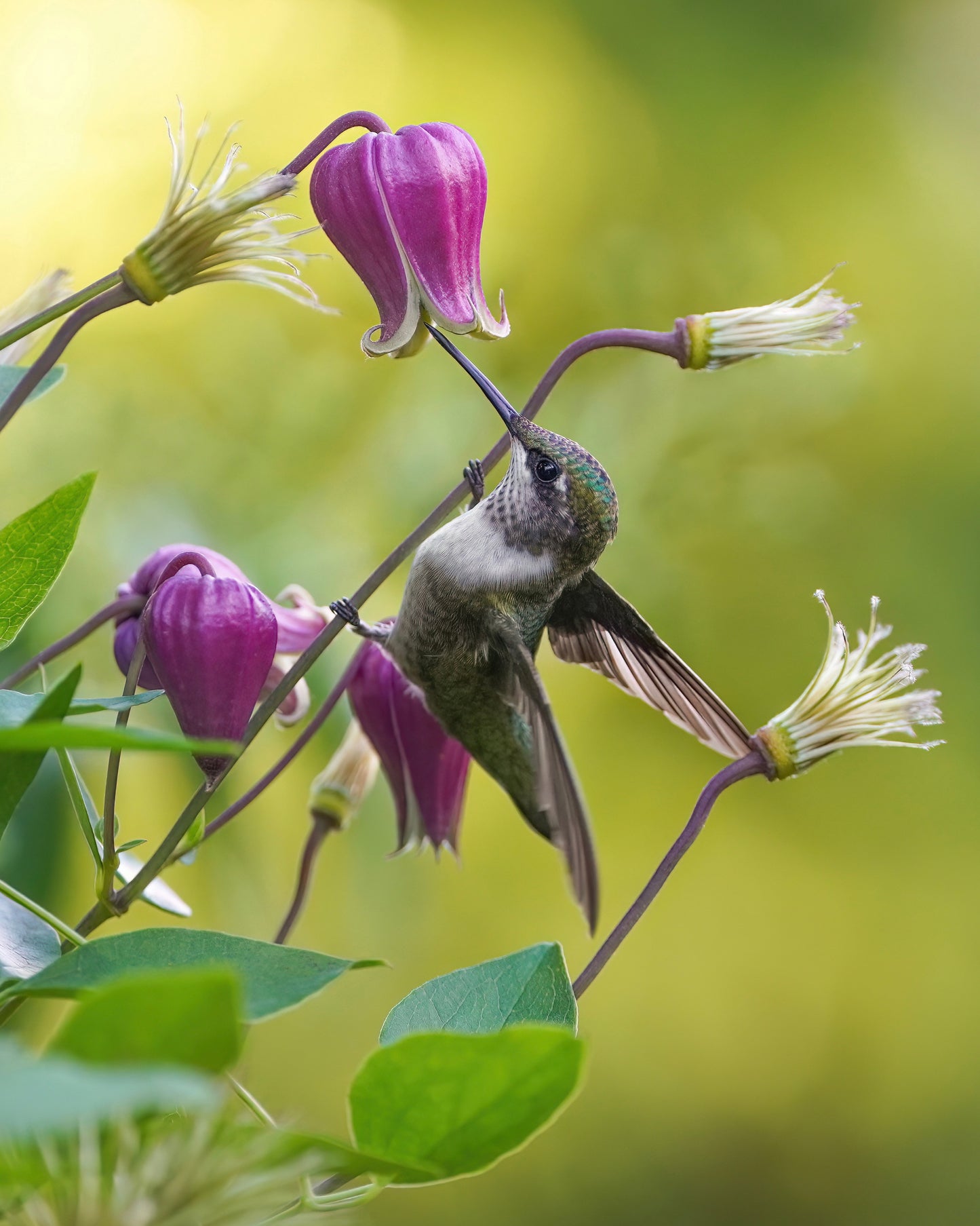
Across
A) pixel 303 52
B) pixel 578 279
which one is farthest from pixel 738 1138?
pixel 303 52

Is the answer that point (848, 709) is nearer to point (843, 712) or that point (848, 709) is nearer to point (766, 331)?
point (843, 712)

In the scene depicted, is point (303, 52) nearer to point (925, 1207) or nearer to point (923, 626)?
point (923, 626)

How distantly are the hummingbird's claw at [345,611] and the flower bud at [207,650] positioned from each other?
4cm

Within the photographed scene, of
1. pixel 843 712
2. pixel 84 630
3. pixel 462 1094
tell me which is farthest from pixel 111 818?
pixel 843 712

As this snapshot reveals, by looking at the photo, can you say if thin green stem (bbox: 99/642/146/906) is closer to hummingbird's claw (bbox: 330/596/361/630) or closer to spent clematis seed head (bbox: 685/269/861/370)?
hummingbird's claw (bbox: 330/596/361/630)

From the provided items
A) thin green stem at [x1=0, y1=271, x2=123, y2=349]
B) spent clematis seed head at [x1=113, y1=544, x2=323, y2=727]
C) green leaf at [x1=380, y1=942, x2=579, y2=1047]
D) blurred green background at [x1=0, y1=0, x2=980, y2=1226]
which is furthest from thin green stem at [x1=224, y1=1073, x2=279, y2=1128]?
blurred green background at [x1=0, y1=0, x2=980, y2=1226]

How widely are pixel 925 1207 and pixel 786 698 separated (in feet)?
3.54

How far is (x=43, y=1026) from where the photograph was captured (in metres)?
1.19

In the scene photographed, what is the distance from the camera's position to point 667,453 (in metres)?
1.61

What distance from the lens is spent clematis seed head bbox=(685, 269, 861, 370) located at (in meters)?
0.56

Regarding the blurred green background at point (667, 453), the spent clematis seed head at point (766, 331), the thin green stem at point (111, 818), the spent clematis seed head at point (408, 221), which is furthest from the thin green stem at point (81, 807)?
the blurred green background at point (667, 453)

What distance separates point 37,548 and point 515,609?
32 centimetres

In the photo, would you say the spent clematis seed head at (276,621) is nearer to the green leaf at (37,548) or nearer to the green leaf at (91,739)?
the green leaf at (37,548)

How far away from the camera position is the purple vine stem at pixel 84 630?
1.78 feet
